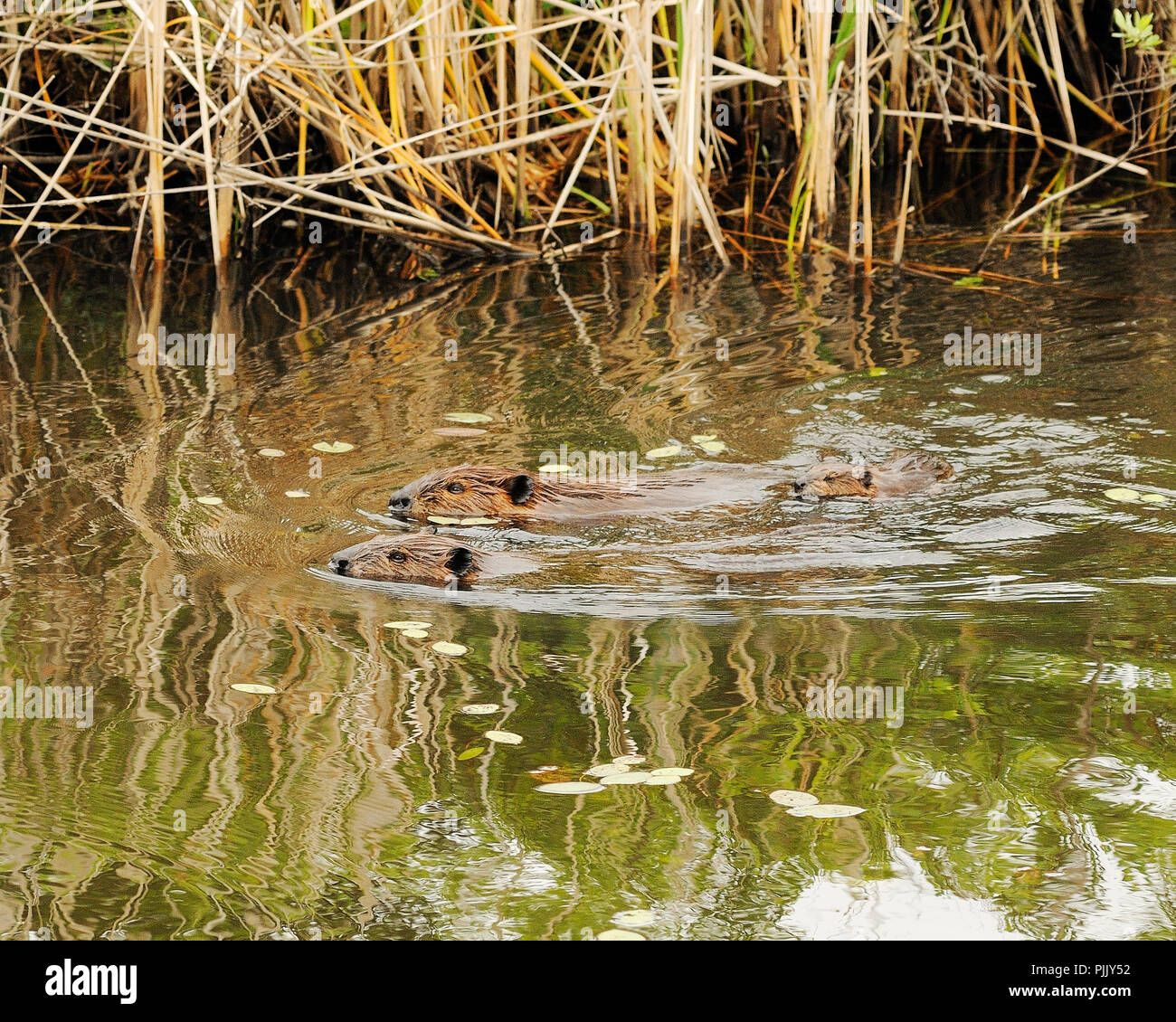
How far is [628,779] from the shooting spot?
3920 mm

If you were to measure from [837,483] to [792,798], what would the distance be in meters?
2.59

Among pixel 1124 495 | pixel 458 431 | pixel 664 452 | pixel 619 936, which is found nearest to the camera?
pixel 619 936

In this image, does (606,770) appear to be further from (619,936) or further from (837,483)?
(837,483)

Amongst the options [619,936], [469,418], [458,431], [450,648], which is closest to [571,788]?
[619,936]

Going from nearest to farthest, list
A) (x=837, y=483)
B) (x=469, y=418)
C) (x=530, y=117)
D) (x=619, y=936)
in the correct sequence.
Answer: (x=619, y=936) < (x=837, y=483) < (x=469, y=418) < (x=530, y=117)

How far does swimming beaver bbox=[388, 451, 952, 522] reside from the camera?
620cm

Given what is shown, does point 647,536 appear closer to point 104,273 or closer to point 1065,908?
point 1065,908

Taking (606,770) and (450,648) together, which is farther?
(450,648)

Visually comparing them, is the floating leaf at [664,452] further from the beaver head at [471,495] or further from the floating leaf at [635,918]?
the floating leaf at [635,918]

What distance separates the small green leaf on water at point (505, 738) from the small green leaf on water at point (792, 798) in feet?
2.38

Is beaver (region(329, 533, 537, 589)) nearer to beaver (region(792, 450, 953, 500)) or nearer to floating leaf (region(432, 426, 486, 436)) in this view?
beaver (region(792, 450, 953, 500))

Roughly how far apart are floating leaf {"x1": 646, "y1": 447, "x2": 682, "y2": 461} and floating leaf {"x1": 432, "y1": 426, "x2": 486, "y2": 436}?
31.1 inches
